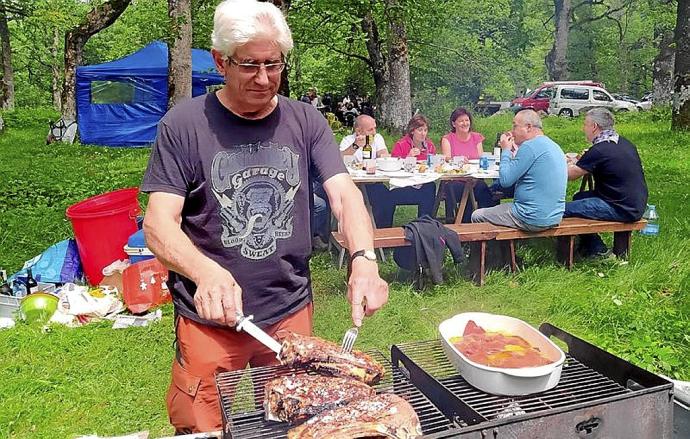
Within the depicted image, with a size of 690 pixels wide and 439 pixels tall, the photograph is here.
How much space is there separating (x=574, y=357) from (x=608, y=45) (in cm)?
4233

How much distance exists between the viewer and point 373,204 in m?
7.59

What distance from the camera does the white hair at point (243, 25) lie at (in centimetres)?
203

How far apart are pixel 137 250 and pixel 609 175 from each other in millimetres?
4496

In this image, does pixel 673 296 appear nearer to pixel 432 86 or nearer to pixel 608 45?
pixel 432 86

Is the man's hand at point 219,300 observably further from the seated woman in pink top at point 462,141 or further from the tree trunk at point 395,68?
the tree trunk at point 395,68

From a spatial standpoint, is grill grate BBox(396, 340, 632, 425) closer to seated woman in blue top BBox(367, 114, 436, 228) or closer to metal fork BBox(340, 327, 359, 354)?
metal fork BBox(340, 327, 359, 354)

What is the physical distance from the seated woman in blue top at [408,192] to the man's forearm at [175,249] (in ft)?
17.6

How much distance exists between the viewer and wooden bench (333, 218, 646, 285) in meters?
5.77

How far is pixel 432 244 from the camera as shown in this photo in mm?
5648

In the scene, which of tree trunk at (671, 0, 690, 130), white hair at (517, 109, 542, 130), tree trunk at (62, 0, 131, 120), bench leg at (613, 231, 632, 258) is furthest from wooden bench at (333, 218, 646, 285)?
tree trunk at (62, 0, 131, 120)

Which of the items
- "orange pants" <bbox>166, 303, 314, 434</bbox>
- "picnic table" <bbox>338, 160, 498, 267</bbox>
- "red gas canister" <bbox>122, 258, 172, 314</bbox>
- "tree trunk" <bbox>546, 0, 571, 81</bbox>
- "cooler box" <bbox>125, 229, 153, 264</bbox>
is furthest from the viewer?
"tree trunk" <bbox>546, 0, 571, 81</bbox>

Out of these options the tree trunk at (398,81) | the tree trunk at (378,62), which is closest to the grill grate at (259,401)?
the tree trunk at (398,81)

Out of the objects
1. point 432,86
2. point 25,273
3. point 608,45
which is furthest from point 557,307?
point 608,45

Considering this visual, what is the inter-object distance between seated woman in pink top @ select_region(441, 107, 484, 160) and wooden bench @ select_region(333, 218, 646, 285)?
2.00 m
